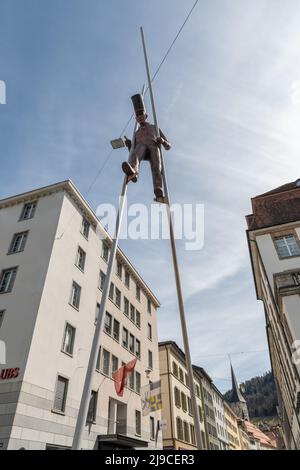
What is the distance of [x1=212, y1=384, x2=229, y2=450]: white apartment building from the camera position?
62.1 metres

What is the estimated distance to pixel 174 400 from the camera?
3572 centimetres

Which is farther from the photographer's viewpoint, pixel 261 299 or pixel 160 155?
pixel 261 299

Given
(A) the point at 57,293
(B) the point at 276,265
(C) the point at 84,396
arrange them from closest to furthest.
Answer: (C) the point at 84,396 < (A) the point at 57,293 < (B) the point at 276,265

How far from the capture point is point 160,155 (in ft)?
22.6

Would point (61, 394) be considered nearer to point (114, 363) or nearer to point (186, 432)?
point (114, 363)

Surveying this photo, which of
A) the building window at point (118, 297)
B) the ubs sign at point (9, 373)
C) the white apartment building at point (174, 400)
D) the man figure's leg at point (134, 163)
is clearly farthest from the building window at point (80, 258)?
the white apartment building at point (174, 400)

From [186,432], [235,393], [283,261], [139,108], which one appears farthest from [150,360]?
[235,393]

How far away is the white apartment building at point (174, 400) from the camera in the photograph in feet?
110

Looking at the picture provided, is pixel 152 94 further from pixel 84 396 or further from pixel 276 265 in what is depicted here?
pixel 276 265

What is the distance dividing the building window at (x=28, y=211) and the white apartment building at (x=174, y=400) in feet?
80.9

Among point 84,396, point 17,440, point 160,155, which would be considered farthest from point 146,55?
point 17,440

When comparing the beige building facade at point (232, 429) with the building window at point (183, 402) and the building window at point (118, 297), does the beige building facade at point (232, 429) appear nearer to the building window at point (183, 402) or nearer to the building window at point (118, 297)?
the building window at point (183, 402)

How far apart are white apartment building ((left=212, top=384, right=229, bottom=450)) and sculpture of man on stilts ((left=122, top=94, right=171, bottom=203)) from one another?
68039 millimetres

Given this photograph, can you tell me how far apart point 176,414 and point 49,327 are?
24.6 m
